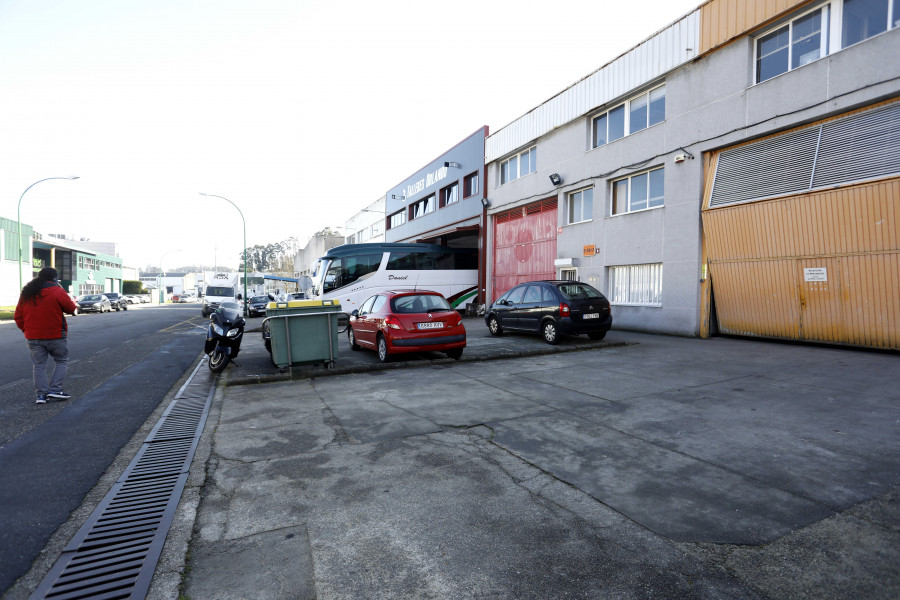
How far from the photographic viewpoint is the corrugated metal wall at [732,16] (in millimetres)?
11166

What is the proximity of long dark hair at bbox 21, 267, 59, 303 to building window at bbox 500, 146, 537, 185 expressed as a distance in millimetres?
17422

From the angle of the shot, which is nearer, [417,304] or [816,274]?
[417,304]

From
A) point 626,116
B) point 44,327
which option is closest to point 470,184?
point 626,116

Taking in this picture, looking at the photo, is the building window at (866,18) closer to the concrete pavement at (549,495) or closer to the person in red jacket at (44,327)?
the concrete pavement at (549,495)

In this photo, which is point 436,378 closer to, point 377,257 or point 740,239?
point 740,239

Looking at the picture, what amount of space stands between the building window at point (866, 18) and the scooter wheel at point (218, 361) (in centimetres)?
1410

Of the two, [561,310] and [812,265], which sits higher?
[812,265]

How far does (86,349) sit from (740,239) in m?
17.0

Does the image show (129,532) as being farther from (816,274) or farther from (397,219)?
(397,219)

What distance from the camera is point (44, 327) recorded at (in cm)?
663

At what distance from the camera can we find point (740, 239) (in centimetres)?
1205

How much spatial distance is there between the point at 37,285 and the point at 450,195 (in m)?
23.3

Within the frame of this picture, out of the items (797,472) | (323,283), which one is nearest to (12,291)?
(323,283)

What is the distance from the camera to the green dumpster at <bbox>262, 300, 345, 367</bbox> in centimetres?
830
